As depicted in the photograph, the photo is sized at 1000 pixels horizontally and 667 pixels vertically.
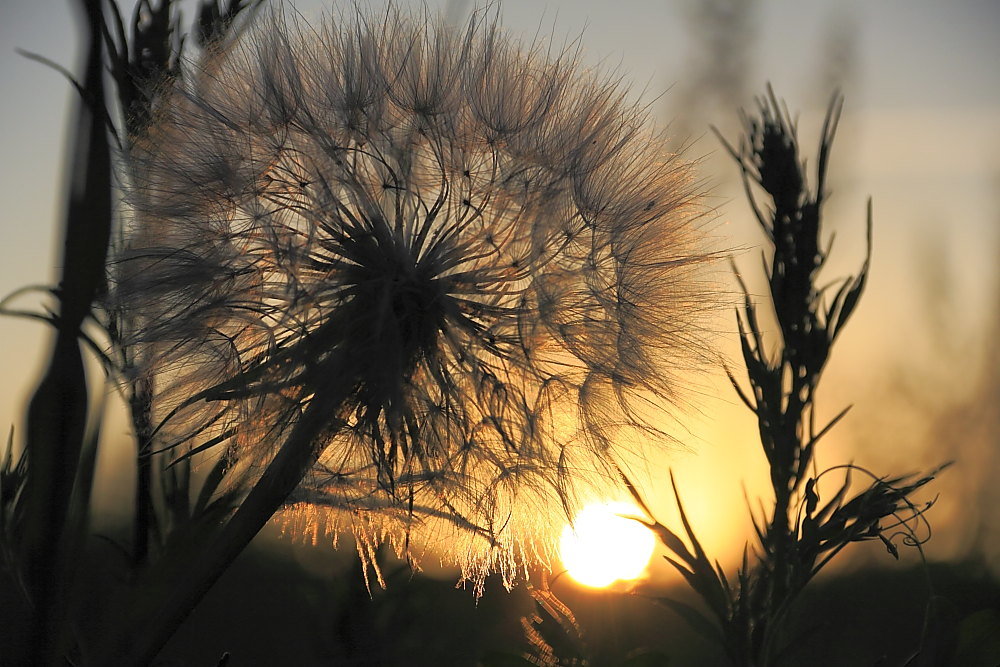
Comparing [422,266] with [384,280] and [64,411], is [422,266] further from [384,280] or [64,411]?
[64,411]

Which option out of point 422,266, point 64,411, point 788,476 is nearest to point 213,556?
point 64,411

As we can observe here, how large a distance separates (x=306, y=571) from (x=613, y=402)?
0.91 m

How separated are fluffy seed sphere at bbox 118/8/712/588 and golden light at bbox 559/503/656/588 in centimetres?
9

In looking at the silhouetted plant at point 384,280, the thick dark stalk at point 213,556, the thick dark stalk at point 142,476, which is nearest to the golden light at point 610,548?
the silhouetted plant at point 384,280

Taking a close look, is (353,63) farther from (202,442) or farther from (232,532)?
(232,532)

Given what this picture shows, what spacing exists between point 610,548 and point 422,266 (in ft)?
2.09

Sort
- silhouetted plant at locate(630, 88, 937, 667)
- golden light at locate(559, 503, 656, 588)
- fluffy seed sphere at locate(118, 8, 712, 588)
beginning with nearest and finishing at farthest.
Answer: silhouetted plant at locate(630, 88, 937, 667)
golden light at locate(559, 503, 656, 588)
fluffy seed sphere at locate(118, 8, 712, 588)

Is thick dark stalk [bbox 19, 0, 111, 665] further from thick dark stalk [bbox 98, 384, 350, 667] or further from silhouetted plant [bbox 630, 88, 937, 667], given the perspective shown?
silhouetted plant [bbox 630, 88, 937, 667]

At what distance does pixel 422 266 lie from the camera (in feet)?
5.49

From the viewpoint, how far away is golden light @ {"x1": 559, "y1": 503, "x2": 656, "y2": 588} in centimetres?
146

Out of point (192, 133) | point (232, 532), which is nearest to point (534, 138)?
point (192, 133)

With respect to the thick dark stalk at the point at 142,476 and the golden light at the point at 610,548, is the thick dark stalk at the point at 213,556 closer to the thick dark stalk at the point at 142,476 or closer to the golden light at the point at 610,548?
the thick dark stalk at the point at 142,476

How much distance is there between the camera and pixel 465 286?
1.70 meters

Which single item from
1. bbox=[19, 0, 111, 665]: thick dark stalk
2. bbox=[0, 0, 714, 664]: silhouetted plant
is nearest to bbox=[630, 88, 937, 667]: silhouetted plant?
bbox=[0, 0, 714, 664]: silhouetted plant
